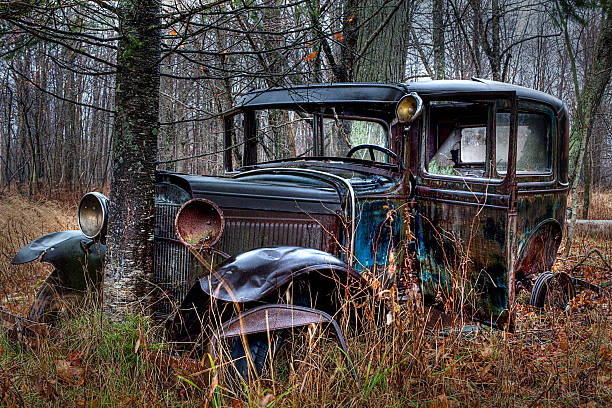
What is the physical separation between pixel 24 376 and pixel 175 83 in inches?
543

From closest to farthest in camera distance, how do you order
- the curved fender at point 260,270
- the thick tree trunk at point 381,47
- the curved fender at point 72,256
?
the curved fender at point 260,270
the curved fender at point 72,256
the thick tree trunk at point 381,47

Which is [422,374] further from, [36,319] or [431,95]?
[36,319]

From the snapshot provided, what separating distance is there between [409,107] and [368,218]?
0.89 m

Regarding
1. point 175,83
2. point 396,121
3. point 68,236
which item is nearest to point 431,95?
point 396,121

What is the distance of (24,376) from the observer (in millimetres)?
2381

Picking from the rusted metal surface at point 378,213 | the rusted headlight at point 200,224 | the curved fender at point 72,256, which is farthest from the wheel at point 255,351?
the curved fender at point 72,256

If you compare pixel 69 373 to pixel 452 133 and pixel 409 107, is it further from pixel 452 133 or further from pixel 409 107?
pixel 452 133

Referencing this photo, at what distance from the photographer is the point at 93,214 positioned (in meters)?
3.17

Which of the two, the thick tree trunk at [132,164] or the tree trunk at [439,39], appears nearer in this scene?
the thick tree trunk at [132,164]

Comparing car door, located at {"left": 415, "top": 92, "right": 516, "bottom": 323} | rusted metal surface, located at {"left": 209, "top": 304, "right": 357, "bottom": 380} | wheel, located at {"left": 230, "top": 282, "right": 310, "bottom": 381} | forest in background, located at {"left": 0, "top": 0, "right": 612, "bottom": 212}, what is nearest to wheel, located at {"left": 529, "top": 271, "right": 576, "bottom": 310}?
car door, located at {"left": 415, "top": 92, "right": 516, "bottom": 323}

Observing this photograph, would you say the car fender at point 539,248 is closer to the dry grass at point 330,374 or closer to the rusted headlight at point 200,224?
the dry grass at point 330,374

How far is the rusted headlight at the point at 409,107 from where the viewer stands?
3.37 meters

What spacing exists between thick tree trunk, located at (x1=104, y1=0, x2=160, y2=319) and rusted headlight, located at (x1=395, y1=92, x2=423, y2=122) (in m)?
1.75

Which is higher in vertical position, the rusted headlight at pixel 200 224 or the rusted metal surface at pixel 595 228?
the rusted headlight at pixel 200 224
